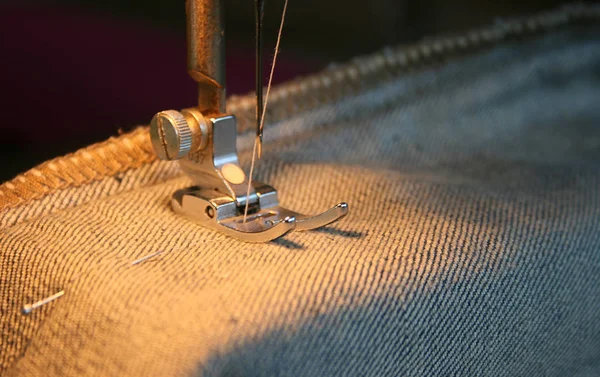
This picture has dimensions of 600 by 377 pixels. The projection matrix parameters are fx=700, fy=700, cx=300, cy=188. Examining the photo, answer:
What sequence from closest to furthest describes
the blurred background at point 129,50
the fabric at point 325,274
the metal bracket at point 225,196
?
the fabric at point 325,274
the metal bracket at point 225,196
the blurred background at point 129,50

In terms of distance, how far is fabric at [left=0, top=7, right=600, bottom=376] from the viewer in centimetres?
44

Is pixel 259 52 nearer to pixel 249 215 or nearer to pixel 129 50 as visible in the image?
pixel 249 215

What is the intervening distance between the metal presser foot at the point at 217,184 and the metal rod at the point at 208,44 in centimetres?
3

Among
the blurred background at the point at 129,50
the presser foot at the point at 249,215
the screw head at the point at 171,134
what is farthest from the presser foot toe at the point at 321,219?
the blurred background at the point at 129,50

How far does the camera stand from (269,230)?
20.0 inches

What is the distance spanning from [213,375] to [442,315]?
6.9 inches

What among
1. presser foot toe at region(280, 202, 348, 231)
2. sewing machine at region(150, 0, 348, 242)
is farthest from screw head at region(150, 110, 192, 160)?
presser foot toe at region(280, 202, 348, 231)

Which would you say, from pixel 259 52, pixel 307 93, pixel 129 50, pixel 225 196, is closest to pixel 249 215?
pixel 225 196

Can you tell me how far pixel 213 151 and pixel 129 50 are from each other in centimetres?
87

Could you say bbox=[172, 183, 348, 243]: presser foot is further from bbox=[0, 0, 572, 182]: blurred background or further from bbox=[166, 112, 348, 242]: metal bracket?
bbox=[0, 0, 572, 182]: blurred background

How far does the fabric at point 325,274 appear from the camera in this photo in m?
0.44

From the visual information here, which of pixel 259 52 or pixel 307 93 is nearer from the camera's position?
pixel 259 52

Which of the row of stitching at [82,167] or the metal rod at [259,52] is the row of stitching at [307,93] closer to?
the row of stitching at [82,167]

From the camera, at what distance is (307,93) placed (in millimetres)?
775
